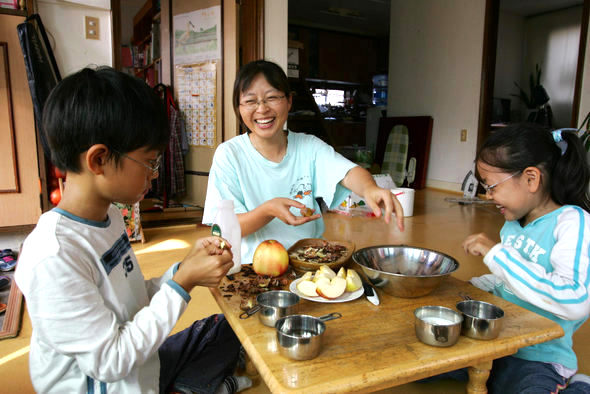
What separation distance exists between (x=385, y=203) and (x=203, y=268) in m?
0.58

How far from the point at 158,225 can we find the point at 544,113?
562cm

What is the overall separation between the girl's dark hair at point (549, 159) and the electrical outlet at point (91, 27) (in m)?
2.93

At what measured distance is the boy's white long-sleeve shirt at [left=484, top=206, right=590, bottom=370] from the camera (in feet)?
3.14

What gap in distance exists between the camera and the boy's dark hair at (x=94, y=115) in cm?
78

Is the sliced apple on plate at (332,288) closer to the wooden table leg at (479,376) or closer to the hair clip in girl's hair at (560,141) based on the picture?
the wooden table leg at (479,376)

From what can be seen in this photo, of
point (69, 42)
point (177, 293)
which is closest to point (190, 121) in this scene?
point (69, 42)

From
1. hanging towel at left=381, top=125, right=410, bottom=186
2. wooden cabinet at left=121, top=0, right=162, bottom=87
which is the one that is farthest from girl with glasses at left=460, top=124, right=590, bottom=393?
hanging towel at left=381, top=125, right=410, bottom=186

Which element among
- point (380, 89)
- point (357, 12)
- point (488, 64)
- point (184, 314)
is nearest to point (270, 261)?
point (184, 314)

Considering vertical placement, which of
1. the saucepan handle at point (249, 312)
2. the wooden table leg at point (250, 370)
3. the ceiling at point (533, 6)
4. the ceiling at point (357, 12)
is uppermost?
the ceiling at point (357, 12)

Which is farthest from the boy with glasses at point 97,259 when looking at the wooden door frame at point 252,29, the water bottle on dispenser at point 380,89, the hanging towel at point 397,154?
the water bottle on dispenser at point 380,89

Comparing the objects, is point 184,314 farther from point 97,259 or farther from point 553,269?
point 553,269

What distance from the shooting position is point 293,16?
24.6 feet

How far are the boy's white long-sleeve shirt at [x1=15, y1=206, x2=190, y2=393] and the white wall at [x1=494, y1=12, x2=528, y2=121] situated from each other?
7024mm

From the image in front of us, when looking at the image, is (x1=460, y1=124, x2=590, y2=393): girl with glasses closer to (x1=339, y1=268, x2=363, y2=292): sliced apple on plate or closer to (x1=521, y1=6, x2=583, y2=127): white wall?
(x1=339, y1=268, x2=363, y2=292): sliced apple on plate
